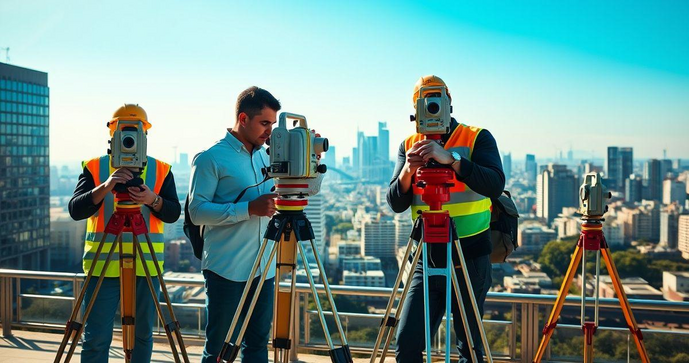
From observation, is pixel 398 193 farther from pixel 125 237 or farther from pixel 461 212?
pixel 125 237

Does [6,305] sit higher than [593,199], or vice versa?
[593,199]

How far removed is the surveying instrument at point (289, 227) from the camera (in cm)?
205

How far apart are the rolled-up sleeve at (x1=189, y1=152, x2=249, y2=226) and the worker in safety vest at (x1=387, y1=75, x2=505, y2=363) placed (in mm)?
737

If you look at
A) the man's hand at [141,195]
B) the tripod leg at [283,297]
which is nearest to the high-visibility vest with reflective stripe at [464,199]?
the tripod leg at [283,297]

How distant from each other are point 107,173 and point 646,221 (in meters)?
27.6

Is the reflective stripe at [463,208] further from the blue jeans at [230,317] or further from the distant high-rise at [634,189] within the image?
the distant high-rise at [634,189]

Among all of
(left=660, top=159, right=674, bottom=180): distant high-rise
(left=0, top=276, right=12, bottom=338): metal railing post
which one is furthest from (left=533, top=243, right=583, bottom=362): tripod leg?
(left=660, top=159, right=674, bottom=180): distant high-rise

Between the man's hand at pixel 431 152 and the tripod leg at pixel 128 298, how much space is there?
152 centimetres

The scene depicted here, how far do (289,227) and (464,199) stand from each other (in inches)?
31.5

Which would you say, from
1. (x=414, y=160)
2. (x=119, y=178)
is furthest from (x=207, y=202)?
(x=414, y=160)

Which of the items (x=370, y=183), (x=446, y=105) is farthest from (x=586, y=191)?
(x=370, y=183)

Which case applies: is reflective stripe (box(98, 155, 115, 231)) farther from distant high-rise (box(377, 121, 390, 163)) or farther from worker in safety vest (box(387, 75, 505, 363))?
distant high-rise (box(377, 121, 390, 163))

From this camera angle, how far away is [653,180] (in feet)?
105

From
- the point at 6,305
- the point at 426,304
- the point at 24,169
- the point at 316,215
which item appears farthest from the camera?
the point at 24,169
